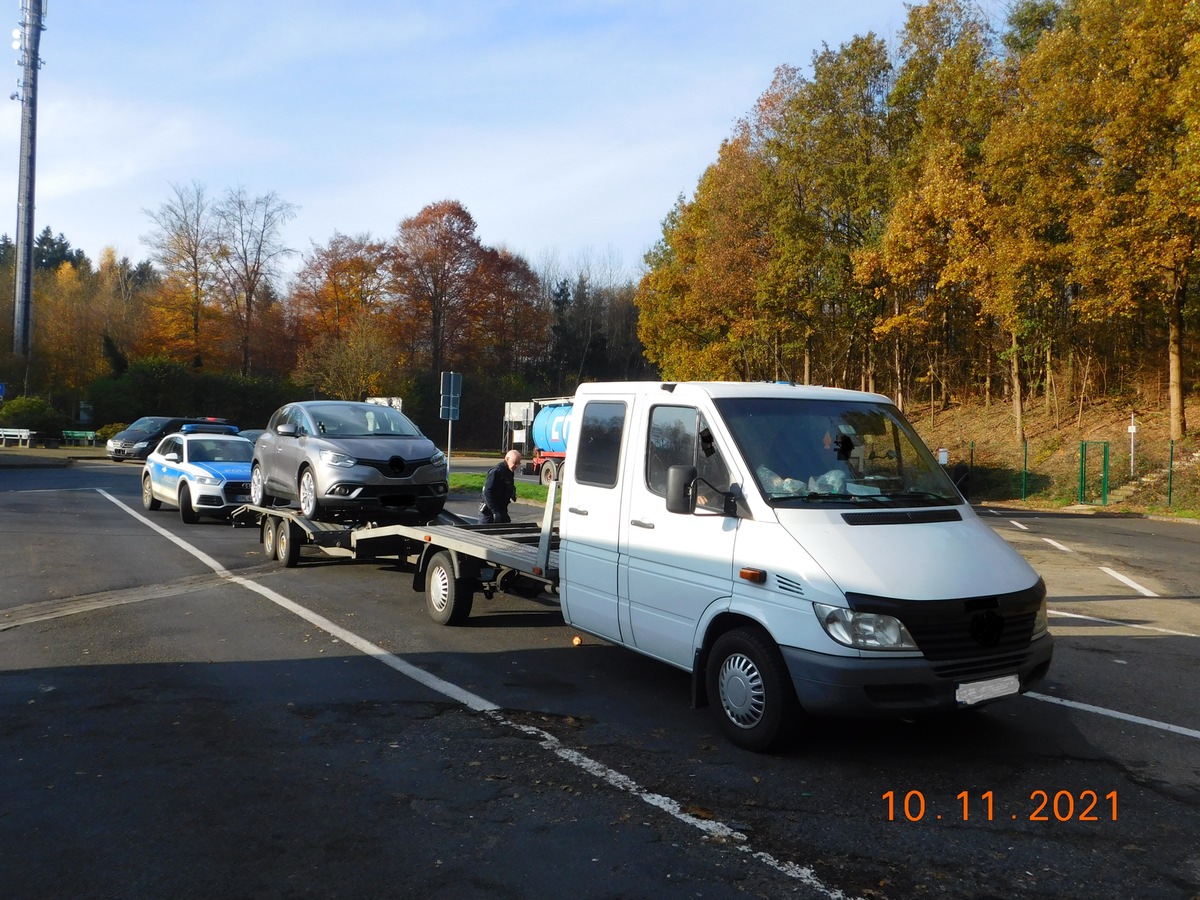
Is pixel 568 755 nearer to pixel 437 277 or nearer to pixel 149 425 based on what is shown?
pixel 149 425

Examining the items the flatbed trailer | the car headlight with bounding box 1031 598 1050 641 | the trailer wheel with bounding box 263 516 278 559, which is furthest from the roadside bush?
the car headlight with bounding box 1031 598 1050 641

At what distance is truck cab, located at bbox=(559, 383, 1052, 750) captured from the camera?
16.4 ft

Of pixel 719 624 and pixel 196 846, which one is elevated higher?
pixel 719 624

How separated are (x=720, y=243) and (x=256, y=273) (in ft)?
107

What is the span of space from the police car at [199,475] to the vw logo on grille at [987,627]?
47.3ft

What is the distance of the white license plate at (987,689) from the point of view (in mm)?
5066

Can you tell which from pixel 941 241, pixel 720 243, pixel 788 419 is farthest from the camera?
pixel 720 243

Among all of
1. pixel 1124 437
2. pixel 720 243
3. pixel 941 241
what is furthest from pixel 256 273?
pixel 1124 437

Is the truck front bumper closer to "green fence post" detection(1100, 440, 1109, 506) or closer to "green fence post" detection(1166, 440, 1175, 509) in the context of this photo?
"green fence post" detection(1166, 440, 1175, 509)

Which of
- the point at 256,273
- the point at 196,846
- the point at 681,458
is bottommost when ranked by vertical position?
the point at 196,846

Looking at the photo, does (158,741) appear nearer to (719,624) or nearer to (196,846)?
(196,846)

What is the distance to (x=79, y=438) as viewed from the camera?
44.6 metres

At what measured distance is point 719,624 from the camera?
5707 millimetres

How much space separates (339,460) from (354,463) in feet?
0.60
